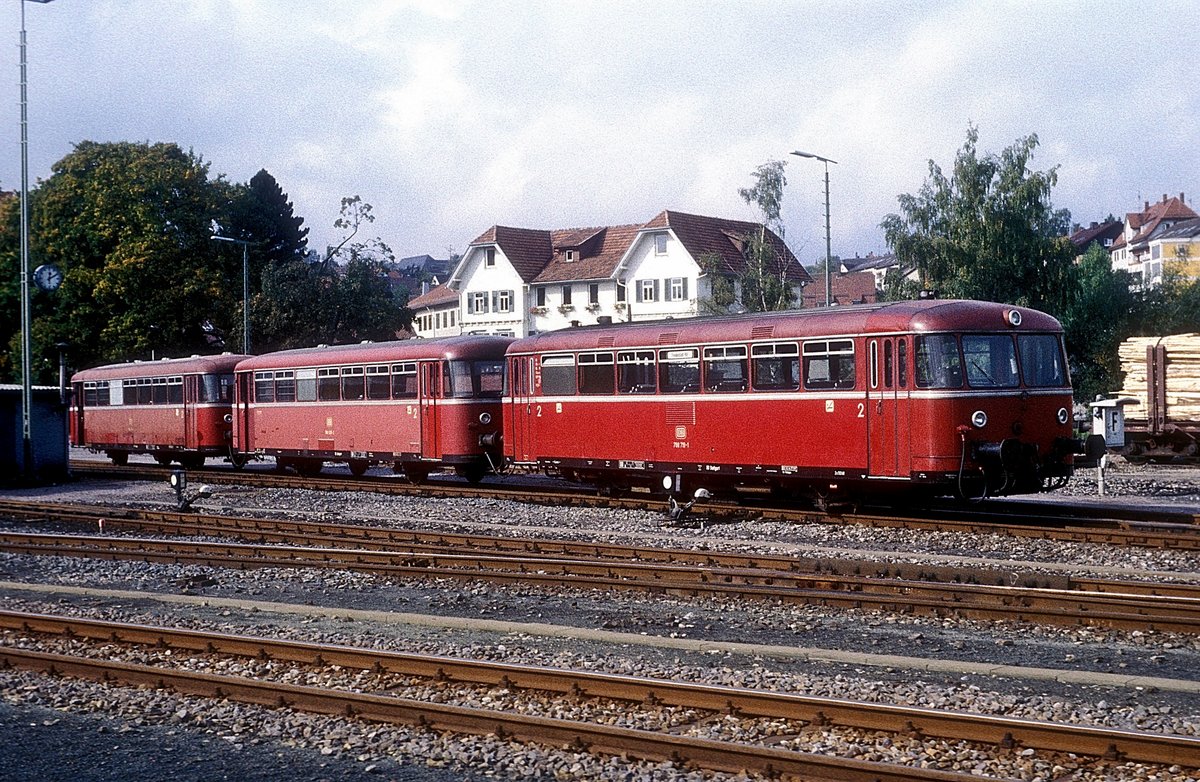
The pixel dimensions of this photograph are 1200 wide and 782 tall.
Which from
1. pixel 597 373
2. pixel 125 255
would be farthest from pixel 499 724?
pixel 125 255

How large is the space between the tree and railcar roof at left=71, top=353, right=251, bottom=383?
81.6ft

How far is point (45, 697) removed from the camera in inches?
345

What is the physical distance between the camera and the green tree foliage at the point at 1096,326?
45750 mm

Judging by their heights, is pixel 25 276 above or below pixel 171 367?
above

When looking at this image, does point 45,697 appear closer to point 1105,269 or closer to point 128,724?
point 128,724

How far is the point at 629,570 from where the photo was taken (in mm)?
13273

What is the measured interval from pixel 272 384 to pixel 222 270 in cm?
2650

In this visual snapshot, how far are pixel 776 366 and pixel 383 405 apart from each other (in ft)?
33.1

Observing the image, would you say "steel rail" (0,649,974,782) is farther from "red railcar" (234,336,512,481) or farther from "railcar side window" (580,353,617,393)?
"red railcar" (234,336,512,481)

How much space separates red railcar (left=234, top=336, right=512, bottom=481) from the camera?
78.9 feet

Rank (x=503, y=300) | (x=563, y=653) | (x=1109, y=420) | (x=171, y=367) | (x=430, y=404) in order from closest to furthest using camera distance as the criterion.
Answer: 1. (x=563, y=653)
2. (x=1109, y=420)
3. (x=430, y=404)
4. (x=171, y=367)
5. (x=503, y=300)

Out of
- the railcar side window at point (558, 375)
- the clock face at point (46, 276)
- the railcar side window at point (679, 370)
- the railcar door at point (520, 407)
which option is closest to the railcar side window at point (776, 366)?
the railcar side window at point (679, 370)

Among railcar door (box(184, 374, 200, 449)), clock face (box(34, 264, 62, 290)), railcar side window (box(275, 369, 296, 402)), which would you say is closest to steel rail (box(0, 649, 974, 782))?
railcar side window (box(275, 369, 296, 402))

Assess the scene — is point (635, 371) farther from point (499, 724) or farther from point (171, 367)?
point (171, 367)
